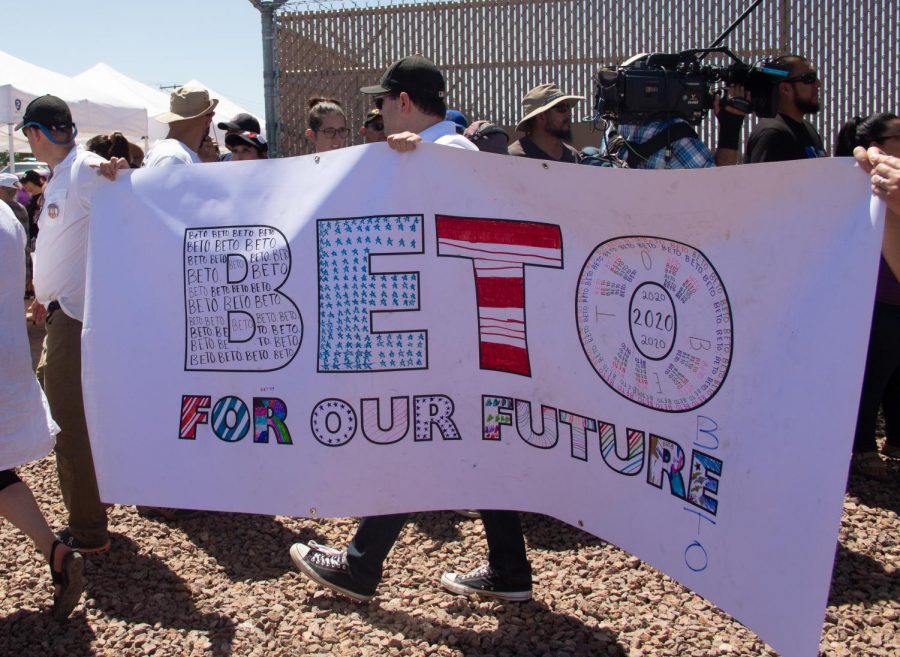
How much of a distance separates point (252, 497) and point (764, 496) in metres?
1.89

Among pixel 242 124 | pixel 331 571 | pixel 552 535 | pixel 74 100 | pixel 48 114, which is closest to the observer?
pixel 331 571

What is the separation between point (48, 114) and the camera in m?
4.00

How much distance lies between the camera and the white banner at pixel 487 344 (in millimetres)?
2475

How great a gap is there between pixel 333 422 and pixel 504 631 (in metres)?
1.02

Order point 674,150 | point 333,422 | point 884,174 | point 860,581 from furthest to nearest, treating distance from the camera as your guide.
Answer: point 674,150 → point 860,581 → point 333,422 → point 884,174

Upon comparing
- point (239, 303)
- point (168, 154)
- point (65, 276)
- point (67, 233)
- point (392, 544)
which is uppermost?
point (168, 154)

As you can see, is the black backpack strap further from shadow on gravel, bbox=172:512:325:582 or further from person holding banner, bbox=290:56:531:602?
shadow on gravel, bbox=172:512:325:582

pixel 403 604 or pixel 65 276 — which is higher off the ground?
pixel 65 276

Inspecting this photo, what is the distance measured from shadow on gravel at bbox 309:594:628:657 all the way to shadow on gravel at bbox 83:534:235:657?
1.42 ft

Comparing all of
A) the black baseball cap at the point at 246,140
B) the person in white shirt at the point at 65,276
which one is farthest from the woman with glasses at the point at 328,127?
the person in white shirt at the point at 65,276

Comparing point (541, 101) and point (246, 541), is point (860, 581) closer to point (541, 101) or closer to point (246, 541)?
point (246, 541)

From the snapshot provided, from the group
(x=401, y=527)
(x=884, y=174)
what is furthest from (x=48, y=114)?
(x=884, y=174)

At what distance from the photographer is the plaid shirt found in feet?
15.6

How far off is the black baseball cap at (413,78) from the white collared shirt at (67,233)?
54.9 inches
